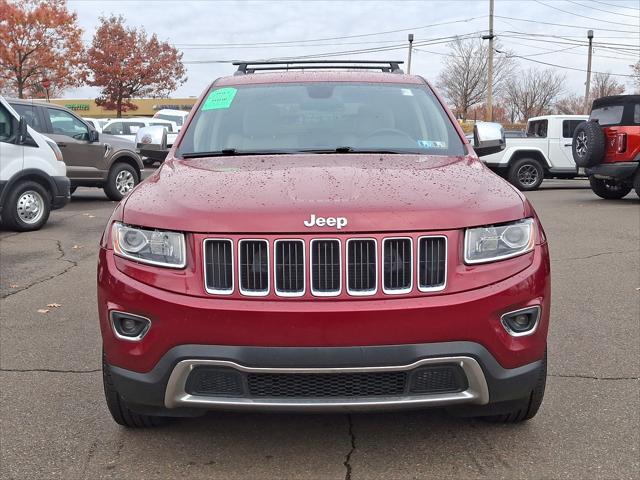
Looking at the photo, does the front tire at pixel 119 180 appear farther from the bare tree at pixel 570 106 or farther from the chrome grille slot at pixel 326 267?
the bare tree at pixel 570 106

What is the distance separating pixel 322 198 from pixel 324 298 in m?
0.41

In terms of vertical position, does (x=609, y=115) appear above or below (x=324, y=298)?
above

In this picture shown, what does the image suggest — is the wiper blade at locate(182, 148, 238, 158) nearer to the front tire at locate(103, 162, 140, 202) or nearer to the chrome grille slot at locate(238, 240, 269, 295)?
the chrome grille slot at locate(238, 240, 269, 295)

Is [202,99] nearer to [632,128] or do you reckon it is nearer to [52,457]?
[52,457]

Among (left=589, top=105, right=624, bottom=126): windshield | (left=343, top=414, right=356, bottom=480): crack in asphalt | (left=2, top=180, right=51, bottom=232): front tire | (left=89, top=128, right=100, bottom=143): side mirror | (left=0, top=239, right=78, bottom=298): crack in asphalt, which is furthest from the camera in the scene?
(left=589, top=105, right=624, bottom=126): windshield

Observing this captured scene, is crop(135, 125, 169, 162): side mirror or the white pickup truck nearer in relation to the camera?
crop(135, 125, 169, 162): side mirror

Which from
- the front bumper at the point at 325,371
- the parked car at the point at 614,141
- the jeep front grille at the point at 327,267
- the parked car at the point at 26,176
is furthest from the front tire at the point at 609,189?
the jeep front grille at the point at 327,267

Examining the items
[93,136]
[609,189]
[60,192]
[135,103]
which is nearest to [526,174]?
[609,189]

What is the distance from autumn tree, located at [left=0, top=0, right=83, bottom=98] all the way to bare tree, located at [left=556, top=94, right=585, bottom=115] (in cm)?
5035

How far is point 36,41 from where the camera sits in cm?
3328

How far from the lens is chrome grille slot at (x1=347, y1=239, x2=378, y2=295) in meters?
2.57

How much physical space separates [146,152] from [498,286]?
9.02ft

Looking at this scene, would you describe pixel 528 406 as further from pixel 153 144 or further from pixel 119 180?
pixel 119 180

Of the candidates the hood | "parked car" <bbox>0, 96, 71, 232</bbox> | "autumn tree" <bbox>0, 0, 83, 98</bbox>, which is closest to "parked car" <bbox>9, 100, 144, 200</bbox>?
"parked car" <bbox>0, 96, 71, 232</bbox>
